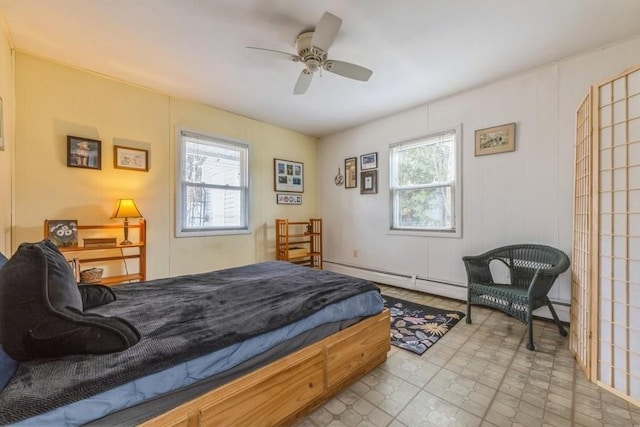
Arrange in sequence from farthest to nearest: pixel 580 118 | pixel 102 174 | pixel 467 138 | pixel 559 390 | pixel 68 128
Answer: pixel 467 138, pixel 102 174, pixel 68 128, pixel 580 118, pixel 559 390

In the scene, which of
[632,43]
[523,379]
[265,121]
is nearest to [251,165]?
[265,121]

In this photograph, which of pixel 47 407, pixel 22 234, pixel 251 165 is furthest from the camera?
pixel 251 165

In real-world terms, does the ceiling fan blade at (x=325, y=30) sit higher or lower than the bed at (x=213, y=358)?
higher

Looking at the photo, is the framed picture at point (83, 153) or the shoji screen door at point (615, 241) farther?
the framed picture at point (83, 153)

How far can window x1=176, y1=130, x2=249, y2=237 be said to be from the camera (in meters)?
3.49

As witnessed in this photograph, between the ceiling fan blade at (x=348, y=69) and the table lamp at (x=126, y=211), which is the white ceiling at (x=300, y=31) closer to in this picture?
the ceiling fan blade at (x=348, y=69)

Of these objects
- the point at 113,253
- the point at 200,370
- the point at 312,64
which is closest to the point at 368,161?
the point at 312,64

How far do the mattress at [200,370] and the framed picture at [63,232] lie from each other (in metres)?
2.36

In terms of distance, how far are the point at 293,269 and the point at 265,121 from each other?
8.97ft

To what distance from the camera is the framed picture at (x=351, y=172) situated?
4.50 m


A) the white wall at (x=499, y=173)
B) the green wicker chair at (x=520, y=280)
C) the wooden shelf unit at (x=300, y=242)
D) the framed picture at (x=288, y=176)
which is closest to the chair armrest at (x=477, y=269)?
the green wicker chair at (x=520, y=280)

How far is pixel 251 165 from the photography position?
414 centimetres

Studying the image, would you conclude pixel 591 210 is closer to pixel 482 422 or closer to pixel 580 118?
pixel 580 118

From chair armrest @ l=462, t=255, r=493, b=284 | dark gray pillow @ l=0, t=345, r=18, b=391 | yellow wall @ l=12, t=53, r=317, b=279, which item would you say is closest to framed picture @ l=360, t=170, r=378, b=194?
yellow wall @ l=12, t=53, r=317, b=279
